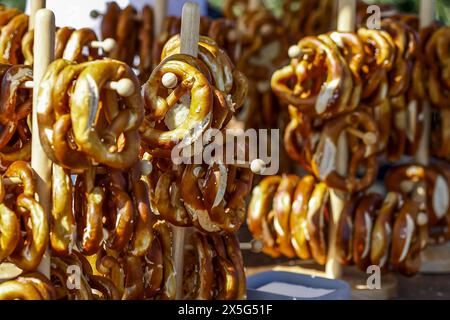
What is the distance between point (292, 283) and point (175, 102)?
3.40 ft

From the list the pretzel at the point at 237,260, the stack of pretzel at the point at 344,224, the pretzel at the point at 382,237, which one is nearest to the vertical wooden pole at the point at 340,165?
the stack of pretzel at the point at 344,224

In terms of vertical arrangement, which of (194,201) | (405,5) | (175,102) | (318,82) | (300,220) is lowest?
(300,220)

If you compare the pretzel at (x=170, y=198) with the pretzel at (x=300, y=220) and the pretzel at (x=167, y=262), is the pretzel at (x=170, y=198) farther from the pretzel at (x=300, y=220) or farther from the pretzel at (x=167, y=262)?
the pretzel at (x=300, y=220)

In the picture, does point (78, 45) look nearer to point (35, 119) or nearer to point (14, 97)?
point (14, 97)

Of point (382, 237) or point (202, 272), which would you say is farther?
point (382, 237)

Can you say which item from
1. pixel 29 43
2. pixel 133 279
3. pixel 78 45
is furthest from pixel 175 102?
pixel 29 43

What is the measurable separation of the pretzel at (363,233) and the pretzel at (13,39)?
149 cm

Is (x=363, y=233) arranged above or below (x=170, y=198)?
below

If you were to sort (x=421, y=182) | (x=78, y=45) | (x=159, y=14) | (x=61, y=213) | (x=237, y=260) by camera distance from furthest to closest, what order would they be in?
(x=159, y=14) < (x=421, y=182) < (x=78, y=45) < (x=237, y=260) < (x=61, y=213)

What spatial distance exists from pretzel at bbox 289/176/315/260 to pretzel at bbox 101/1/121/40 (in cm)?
126

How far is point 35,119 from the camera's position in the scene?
1738mm

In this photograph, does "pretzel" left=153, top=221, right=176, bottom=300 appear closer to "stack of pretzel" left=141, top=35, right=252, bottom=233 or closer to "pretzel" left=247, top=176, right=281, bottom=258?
"stack of pretzel" left=141, top=35, right=252, bottom=233

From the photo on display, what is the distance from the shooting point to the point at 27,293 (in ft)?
5.42
